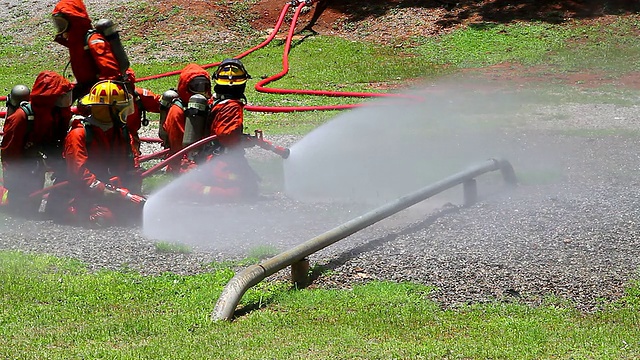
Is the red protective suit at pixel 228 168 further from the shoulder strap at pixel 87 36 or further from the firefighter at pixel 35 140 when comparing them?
the shoulder strap at pixel 87 36

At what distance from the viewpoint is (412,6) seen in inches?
936

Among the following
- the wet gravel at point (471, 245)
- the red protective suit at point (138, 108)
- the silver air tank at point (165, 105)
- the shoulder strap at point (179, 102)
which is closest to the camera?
the wet gravel at point (471, 245)

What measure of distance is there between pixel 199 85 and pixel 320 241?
13.0 feet

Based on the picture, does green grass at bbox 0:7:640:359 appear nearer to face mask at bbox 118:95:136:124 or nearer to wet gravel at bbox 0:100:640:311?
wet gravel at bbox 0:100:640:311

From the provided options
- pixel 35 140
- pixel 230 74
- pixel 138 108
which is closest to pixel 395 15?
pixel 138 108

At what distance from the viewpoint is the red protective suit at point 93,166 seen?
8.71 metres

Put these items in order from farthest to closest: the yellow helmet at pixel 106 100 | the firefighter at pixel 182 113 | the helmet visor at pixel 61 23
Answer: the firefighter at pixel 182 113
the helmet visor at pixel 61 23
the yellow helmet at pixel 106 100

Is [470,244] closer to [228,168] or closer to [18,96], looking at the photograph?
[228,168]

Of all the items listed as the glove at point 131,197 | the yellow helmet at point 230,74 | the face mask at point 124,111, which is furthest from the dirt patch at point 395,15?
the glove at point 131,197

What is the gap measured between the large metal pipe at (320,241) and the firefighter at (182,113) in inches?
115

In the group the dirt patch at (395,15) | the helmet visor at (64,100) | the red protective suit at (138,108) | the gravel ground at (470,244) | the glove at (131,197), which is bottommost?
the dirt patch at (395,15)

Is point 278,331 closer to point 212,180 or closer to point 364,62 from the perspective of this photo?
point 212,180

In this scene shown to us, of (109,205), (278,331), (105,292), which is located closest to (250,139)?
(109,205)

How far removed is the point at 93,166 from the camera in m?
8.92
